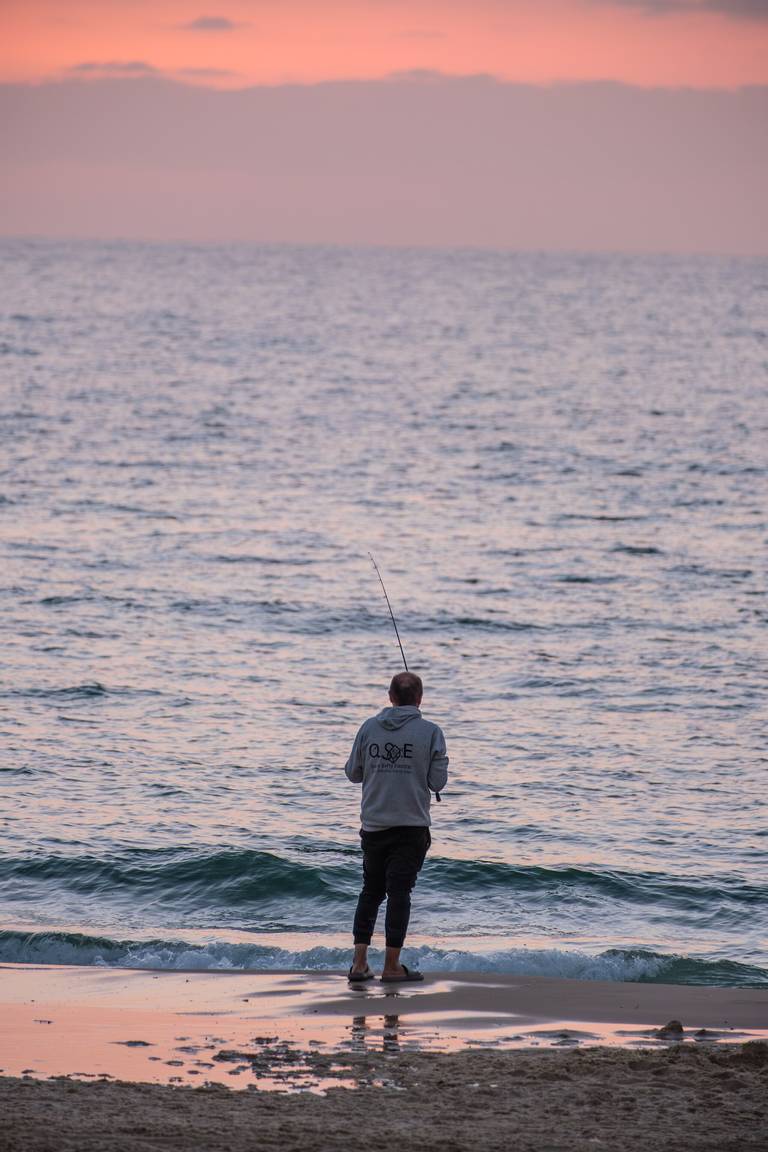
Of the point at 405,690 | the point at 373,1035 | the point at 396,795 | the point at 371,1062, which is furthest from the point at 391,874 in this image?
the point at 371,1062

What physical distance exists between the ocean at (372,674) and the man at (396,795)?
87 cm

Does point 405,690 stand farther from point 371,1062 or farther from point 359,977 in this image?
point 371,1062

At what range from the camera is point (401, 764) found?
24.9 ft

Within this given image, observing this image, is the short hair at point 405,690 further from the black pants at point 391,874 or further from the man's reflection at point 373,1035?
the man's reflection at point 373,1035

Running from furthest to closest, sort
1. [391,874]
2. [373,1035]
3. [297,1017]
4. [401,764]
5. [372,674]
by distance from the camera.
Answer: [372,674], [391,874], [401,764], [297,1017], [373,1035]

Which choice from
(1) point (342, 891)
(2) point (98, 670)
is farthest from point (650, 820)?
(2) point (98, 670)

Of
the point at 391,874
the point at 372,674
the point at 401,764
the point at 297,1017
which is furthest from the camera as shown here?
the point at 372,674

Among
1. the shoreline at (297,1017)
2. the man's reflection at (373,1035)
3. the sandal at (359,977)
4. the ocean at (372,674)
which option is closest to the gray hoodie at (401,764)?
the sandal at (359,977)

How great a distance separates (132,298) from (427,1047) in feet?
317

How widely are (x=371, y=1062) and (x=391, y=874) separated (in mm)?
1580

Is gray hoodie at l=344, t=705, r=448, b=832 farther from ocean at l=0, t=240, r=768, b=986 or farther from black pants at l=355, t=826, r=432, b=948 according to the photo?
ocean at l=0, t=240, r=768, b=986

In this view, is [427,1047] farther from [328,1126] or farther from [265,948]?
[265,948]

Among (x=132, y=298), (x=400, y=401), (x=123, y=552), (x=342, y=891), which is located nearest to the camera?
(x=342, y=891)

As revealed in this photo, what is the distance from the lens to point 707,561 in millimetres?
22344
